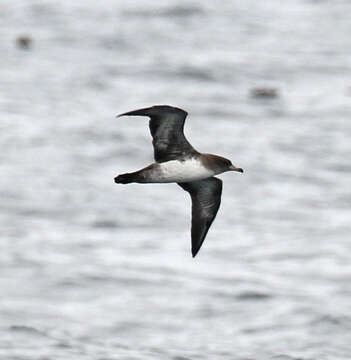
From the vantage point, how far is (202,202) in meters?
13.7

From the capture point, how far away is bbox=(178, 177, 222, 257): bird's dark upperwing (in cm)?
1369

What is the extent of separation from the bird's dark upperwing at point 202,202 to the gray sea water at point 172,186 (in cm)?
1587

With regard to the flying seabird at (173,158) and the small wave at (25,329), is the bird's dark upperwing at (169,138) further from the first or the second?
the small wave at (25,329)

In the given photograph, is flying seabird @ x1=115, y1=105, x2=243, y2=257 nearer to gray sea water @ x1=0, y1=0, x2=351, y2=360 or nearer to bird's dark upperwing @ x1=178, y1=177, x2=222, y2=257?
bird's dark upperwing @ x1=178, y1=177, x2=222, y2=257

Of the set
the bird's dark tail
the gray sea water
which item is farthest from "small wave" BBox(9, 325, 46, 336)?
the bird's dark tail

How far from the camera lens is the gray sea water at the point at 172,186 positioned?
3241 centimetres

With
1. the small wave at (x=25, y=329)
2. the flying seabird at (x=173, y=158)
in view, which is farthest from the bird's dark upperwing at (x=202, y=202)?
the small wave at (x=25, y=329)

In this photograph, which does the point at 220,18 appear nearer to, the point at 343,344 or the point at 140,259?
the point at 140,259

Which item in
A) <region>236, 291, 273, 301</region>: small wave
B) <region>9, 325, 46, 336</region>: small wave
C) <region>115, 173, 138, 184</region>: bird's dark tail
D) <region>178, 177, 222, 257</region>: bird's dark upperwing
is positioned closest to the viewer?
<region>115, 173, 138, 184</region>: bird's dark tail

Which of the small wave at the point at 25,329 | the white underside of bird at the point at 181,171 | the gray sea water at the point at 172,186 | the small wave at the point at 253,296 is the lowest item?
the small wave at the point at 25,329

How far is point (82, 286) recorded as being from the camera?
35.4 m

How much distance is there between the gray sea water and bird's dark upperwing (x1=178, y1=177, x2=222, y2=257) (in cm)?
1587

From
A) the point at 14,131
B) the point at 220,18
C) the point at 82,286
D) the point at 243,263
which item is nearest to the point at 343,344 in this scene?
the point at 243,263

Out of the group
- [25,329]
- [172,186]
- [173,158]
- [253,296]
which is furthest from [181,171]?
[172,186]
